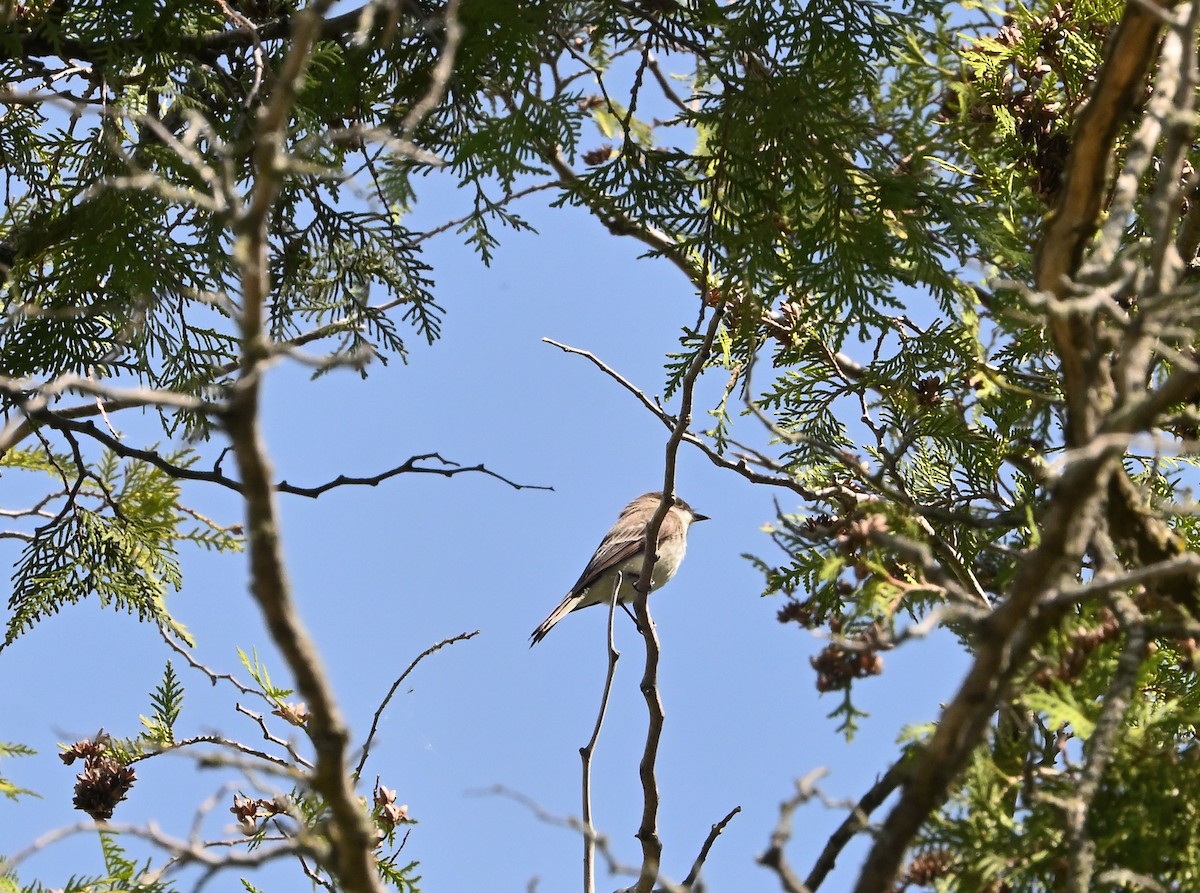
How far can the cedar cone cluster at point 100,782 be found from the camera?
4.24 m

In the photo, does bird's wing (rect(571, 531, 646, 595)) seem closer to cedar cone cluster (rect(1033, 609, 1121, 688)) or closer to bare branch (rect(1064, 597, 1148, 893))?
cedar cone cluster (rect(1033, 609, 1121, 688))

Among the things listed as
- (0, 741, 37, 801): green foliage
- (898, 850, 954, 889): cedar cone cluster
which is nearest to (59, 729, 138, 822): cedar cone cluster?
(0, 741, 37, 801): green foliage

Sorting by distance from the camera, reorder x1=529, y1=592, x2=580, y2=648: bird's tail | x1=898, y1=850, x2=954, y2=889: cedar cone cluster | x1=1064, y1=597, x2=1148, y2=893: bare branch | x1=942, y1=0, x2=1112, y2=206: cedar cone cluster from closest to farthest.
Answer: x1=1064, y1=597, x2=1148, y2=893: bare branch
x1=898, y1=850, x2=954, y2=889: cedar cone cluster
x1=942, y1=0, x2=1112, y2=206: cedar cone cluster
x1=529, y1=592, x2=580, y2=648: bird's tail

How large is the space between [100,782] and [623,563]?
17.0 feet

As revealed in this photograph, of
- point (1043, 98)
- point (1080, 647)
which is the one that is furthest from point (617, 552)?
point (1080, 647)

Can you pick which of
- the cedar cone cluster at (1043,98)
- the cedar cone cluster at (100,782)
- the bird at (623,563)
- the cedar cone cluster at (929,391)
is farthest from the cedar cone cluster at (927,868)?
the bird at (623,563)

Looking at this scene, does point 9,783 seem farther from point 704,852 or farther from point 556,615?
point 556,615

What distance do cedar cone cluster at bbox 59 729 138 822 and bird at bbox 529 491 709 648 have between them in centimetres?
488

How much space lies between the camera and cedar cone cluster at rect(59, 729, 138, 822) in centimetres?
424

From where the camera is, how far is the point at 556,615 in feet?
30.7

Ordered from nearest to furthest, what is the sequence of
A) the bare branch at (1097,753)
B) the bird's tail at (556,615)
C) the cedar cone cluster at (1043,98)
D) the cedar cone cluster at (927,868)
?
the bare branch at (1097,753) → the cedar cone cluster at (927,868) → the cedar cone cluster at (1043,98) → the bird's tail at (556,615)

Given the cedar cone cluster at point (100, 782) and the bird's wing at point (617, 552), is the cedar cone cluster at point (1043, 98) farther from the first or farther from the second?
the bird's wing at point (617, 552)

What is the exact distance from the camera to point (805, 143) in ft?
12.6

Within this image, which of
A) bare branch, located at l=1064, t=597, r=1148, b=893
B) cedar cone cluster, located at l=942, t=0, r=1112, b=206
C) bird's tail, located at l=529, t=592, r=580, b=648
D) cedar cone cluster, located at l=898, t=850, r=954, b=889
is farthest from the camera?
bird's tail, located at l=529, t=592, r=580, b=648
